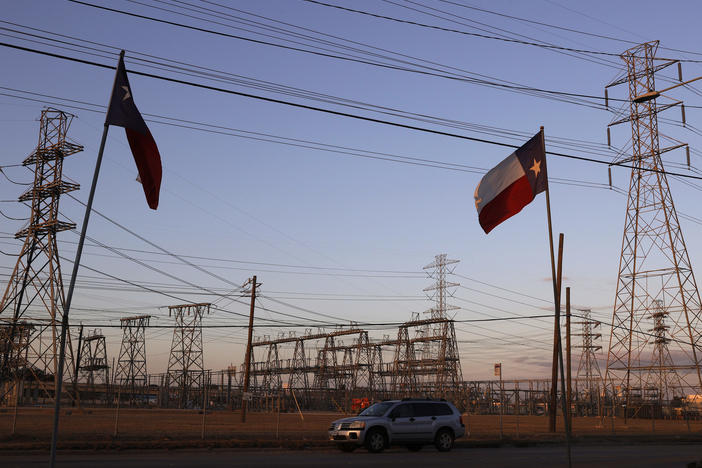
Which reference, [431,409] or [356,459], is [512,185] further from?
[431,409]

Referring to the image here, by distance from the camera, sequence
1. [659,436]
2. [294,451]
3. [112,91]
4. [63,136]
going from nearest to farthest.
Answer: [112,91], [294,451], [659,436], [63,136]

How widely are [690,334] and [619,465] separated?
2643 centimetres

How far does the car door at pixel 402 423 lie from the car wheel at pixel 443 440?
40.2 inches

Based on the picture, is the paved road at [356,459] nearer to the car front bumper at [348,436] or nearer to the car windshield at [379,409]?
the car front bumper at [348,436]

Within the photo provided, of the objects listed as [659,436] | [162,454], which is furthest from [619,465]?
[659,436]

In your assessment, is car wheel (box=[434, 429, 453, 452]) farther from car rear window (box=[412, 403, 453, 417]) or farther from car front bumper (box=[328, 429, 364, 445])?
car front bumper (box=[328, 429, 364, 445])

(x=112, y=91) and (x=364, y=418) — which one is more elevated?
(x=112, y=91)

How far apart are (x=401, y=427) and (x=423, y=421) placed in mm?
893

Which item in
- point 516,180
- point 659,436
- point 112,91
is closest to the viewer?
point 112,91

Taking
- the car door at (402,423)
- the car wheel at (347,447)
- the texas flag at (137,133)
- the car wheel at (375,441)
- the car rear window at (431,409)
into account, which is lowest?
the car wheel at (347,447)

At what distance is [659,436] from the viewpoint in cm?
3750

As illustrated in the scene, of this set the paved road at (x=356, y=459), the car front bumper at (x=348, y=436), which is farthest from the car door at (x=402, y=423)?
the car front bumper at (x=348, y=436)

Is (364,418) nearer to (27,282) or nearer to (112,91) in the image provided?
(112,91)

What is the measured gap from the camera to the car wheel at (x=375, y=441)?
2425 cm
